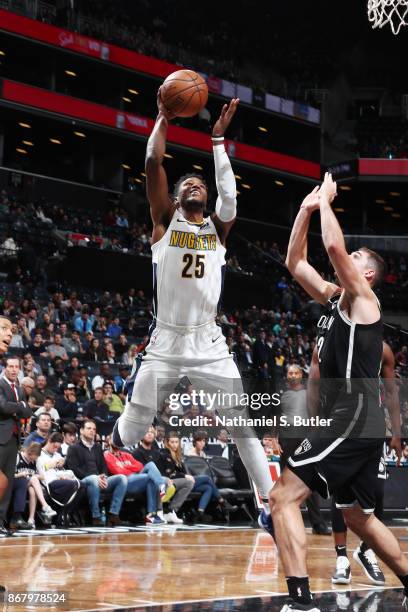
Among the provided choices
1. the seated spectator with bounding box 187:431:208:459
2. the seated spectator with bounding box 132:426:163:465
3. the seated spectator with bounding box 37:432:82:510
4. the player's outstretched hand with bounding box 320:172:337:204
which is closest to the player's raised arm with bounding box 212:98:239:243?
the player's outstretched hand with bounding box 320:172:337:204

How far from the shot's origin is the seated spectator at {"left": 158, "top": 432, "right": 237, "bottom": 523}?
13367mm

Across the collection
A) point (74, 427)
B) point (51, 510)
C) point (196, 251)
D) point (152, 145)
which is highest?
point (152, 145)

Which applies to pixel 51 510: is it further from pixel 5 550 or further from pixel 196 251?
pixel 196 251

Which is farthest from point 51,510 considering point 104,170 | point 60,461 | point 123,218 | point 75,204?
point 104,170

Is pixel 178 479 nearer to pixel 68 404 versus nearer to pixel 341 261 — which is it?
pixel 68 404

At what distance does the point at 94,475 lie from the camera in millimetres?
12188

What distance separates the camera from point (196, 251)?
6738 mm

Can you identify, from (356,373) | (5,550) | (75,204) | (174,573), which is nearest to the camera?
(356,373)

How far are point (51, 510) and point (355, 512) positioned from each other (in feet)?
21.8

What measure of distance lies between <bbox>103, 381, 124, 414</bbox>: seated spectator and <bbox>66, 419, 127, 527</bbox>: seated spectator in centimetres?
299

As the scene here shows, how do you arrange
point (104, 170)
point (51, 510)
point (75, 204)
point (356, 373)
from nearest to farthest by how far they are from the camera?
1. point (356, 373)
2. point (51, 510)
3. point (75, 204)
4. point (104, 170)

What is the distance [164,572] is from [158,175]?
3697 millimetres

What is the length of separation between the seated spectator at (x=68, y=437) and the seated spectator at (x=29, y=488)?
713 mm

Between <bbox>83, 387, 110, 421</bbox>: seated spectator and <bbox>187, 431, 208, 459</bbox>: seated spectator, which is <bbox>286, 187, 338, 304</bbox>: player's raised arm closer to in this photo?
<bbox>187, 431, 208, 459</bbox>: seated spectator
